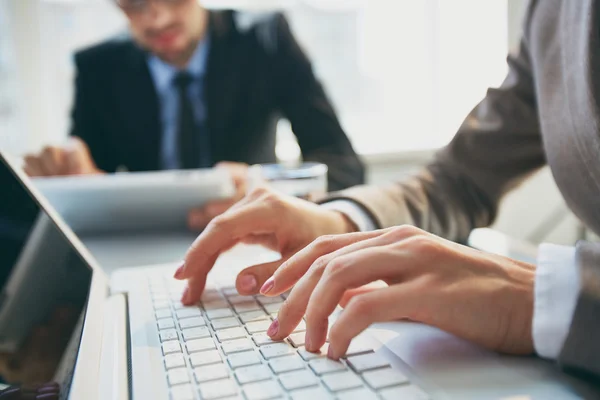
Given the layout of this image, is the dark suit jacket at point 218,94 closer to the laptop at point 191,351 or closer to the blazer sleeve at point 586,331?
the laptop at point 191,351

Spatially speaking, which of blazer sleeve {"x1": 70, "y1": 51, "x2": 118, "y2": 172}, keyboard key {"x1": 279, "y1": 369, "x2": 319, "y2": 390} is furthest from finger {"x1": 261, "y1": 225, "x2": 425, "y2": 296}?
blazer sleeve {"x1": 70, "y1": 51, "x2": 118, "y2": 172}

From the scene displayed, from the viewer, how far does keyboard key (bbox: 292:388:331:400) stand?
314mm

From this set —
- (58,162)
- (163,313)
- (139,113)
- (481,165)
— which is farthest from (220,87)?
(163,313)

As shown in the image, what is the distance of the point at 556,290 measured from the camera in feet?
1.21

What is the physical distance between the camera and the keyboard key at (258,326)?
0.43 meters

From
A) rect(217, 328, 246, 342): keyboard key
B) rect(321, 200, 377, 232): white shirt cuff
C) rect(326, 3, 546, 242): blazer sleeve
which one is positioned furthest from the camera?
rect(326, 3, 546, 242): blazer sleeve

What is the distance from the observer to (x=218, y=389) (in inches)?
13.1

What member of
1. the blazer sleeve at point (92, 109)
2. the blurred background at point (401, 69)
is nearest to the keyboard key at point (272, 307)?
the blazer sleeve at point (92, 109)

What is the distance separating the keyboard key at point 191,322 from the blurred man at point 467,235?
5 cm

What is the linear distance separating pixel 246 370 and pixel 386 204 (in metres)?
0.38

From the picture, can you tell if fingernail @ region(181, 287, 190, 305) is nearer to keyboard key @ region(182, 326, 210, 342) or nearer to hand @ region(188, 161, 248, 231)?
keyboard key @ region(182, 326, 210, 342)

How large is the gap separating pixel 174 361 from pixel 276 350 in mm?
70

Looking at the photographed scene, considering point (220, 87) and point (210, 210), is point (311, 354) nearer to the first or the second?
point (210, 210)

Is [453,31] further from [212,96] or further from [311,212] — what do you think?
[311,212]
